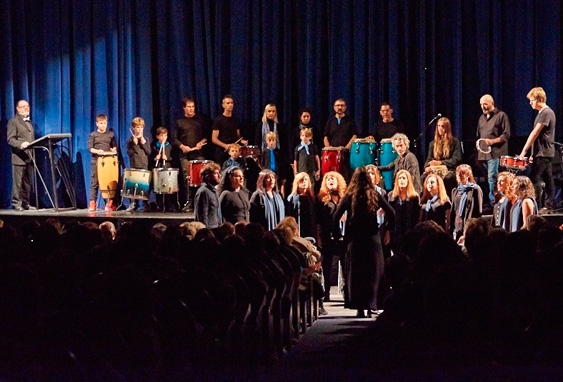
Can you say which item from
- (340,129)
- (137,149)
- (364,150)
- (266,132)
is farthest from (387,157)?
(137,149)

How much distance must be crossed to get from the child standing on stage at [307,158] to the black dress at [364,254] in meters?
4.57

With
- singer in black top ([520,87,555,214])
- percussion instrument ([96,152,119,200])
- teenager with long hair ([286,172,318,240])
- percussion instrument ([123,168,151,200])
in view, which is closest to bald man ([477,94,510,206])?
singer in black top ([520,87,555,214])

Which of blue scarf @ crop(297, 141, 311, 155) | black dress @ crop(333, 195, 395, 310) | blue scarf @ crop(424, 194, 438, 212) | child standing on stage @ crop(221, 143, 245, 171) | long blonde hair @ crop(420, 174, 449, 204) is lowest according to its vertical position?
black dress @ crop(333, 195, 395, 310)

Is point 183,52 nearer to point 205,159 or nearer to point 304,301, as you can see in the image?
point 205,159

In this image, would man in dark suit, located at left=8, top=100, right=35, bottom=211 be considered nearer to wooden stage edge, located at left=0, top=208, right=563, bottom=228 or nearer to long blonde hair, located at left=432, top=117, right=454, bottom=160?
wooden stage edge, located at left=0, top=208, right=563, bottom=228

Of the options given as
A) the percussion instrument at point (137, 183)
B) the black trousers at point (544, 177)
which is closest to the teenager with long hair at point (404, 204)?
the black trousers at point (544, 177)

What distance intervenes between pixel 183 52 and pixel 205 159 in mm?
1970

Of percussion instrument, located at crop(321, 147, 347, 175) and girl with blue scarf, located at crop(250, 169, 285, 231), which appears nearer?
girl with blue scarf, located at crop(250, 169, 285, 231)

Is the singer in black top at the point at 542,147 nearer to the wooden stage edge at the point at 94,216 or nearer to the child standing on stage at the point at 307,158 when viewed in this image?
the wooden stage edge at the point at 94,216

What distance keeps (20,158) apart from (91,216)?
7.09ft

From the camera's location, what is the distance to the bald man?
13.5 metres

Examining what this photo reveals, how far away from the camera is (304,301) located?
838 centimetres

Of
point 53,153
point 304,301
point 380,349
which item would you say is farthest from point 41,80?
point 380,349

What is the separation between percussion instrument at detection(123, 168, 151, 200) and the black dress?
5.83 meters
